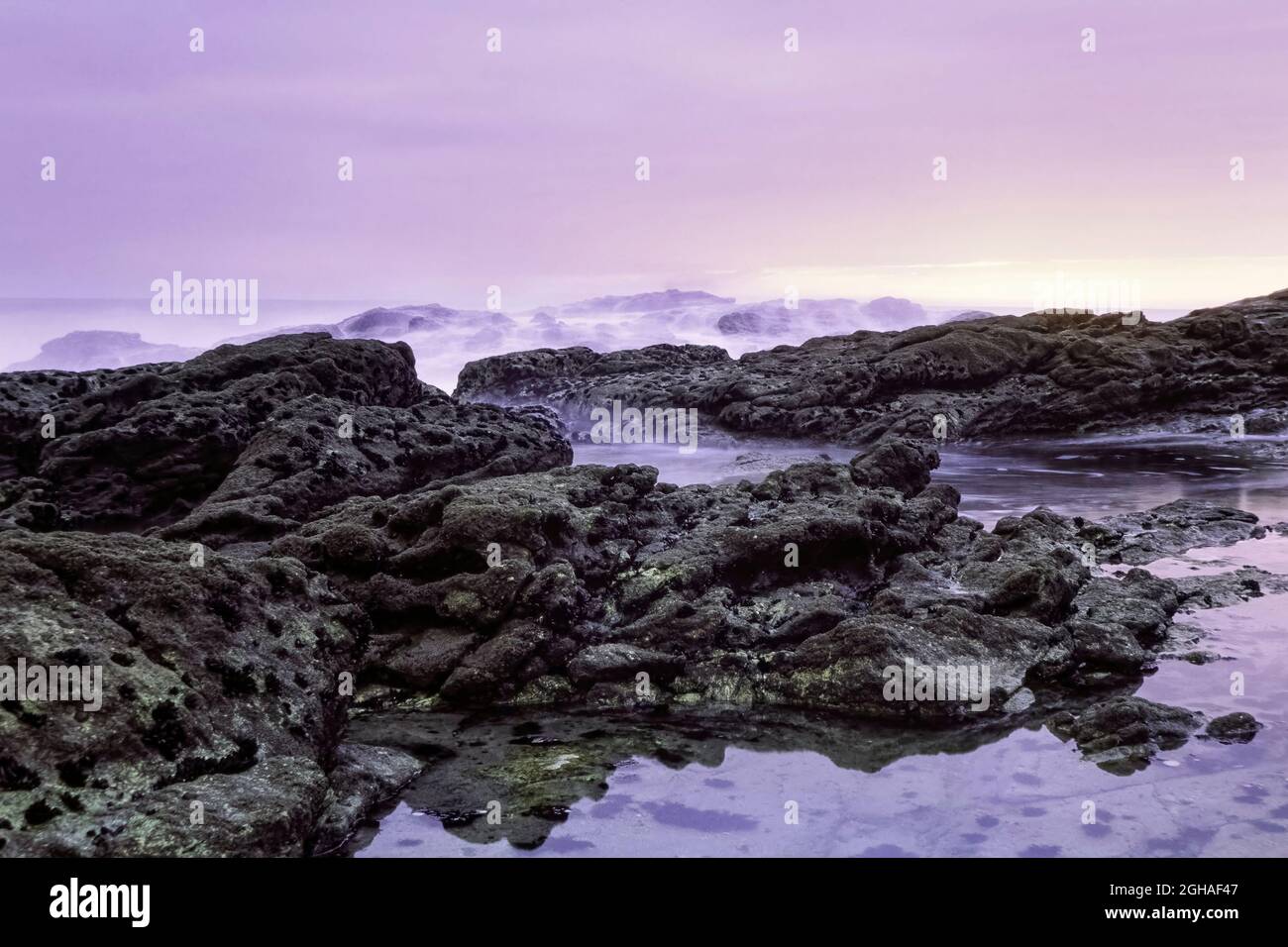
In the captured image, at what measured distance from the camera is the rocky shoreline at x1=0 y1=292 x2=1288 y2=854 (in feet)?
25.5

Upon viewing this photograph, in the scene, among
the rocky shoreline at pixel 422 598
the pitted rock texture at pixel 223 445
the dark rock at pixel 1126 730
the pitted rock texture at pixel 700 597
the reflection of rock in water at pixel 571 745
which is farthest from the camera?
the pitted rock texture at pixel 223 445

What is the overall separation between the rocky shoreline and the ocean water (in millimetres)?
314

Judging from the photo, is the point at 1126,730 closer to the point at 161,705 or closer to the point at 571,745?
the point at 571,745

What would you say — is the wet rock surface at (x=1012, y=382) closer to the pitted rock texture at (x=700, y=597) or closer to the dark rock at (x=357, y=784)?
the pitted rock texture at (x=700, y=597)

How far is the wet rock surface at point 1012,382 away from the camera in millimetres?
34281

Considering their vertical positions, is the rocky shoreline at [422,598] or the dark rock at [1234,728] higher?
the rocky shoreline at [422,598]

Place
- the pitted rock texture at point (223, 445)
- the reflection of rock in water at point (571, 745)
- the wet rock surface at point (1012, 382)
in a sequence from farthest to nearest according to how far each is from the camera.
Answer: the wet rock surface at point (1012, 382), the pitted rock texture at point (223, 445), the reflection of rock in water at point (571, 745)

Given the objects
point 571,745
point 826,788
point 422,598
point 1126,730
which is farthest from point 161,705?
point 1126,730

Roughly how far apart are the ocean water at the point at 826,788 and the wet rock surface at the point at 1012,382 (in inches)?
912

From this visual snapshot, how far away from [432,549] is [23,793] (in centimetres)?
598

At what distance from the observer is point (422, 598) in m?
12.0

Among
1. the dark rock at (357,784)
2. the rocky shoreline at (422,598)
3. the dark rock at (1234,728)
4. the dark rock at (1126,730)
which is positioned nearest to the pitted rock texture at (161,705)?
the rocky shoreline at (422,598)

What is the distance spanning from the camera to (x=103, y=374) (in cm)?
2412

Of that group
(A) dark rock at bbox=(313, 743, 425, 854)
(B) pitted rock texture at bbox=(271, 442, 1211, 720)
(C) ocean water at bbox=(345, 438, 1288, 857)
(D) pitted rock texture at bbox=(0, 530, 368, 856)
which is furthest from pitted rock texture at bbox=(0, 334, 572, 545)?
(C) ocean water at bbox=(345, 438, 1288, 857)
